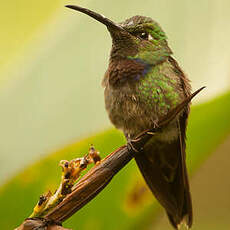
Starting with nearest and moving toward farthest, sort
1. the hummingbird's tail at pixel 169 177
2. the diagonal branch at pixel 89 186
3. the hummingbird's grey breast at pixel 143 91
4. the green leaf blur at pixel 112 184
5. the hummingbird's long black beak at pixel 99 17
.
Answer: the diagonal branch at pixel 89 186 < the hummingbird's long black beak at pixel 99 17 < the green leaf blur at pixel 112 184 < the hummingbird's tail at pixel 169 177 < the hummingbird's grey breast at pixel 143 91

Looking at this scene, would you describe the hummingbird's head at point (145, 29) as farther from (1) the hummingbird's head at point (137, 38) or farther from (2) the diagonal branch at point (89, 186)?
(2) the diagonal branch at point (89, 186)

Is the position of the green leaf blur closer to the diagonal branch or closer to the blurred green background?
the blurred green background

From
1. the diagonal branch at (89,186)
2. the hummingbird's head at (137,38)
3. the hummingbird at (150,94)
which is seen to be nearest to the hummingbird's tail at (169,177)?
the hummingbird at (150,94)

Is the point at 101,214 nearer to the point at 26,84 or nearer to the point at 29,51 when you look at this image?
the point at 26,84

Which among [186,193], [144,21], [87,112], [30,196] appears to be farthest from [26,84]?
[186,193]

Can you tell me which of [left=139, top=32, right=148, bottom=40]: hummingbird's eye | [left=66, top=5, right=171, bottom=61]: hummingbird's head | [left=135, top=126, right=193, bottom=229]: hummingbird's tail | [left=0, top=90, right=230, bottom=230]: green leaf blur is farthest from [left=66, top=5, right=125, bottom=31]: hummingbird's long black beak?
[left=135, top=126, right=193, bottom=229]: hummingbird's tail

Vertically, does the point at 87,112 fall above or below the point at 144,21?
below

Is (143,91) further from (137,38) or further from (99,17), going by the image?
(99,17)
